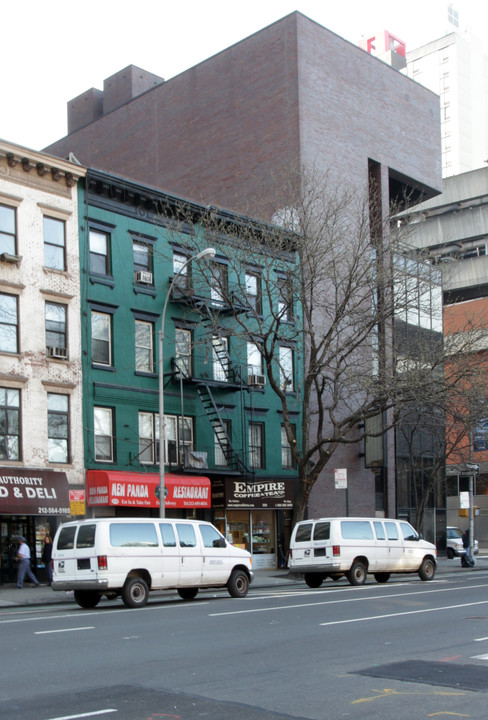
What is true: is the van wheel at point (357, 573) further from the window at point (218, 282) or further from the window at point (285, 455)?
the window at point (285, 455)

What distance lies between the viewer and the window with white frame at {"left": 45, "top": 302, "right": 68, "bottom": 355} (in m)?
28.0

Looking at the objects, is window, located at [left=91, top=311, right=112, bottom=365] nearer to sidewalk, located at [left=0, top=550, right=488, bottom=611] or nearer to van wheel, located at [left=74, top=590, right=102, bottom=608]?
sidewalk, located at [left=0, top=550, right=488, bottom=611]

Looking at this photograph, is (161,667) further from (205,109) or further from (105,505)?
(205,109)

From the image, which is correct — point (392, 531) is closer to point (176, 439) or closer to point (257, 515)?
point (176, 439)

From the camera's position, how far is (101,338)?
96.3 feet

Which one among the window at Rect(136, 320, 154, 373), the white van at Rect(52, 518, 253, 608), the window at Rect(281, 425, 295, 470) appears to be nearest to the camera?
the white van at Rect(52, 518, 253, 608)

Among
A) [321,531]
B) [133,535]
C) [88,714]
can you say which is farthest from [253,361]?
[88,714]

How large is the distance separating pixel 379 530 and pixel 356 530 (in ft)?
3.18

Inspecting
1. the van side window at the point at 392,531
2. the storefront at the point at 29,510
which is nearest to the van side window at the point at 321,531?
the van side window at the point at 392,531

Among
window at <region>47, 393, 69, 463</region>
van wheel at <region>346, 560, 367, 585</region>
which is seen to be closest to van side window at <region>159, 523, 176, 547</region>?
van wheel at <region>346, 560, 367, 585</region>

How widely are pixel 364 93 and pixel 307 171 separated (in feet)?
27.9

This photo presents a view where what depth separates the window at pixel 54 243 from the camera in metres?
28.4

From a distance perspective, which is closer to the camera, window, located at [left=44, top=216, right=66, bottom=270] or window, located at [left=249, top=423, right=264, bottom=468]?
window, located at [left=44, top=216, right=66, bottom=270]

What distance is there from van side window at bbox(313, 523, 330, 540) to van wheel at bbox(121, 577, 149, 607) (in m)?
6.52
